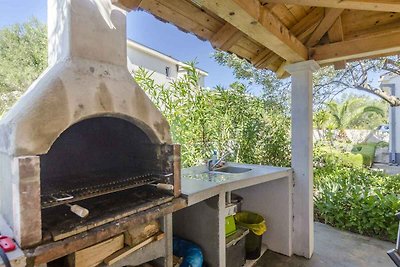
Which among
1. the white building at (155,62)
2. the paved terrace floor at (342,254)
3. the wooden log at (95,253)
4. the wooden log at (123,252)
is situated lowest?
the paved terrace floor at (342,254)

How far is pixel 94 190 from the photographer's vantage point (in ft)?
4.98

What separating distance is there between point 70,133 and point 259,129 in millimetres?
3018

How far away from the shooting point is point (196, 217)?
7.39ft

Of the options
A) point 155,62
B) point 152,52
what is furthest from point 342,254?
point 155,62

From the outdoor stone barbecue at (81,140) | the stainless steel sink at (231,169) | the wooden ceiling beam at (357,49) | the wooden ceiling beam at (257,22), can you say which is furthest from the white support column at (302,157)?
the outdoor stone barbecue at (81,140)

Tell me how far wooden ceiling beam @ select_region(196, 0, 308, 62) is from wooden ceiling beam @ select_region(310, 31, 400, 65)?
31cm

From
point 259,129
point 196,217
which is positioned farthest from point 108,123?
point 259,129

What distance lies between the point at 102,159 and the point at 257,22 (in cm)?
167

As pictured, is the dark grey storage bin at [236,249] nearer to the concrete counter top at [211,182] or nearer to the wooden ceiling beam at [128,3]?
→ the concrete counter top at [211,182]

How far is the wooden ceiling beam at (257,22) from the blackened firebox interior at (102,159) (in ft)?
3.33

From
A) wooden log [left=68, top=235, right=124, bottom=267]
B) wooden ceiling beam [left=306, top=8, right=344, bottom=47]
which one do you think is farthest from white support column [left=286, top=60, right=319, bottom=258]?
wooden log [left=68, top=235, right=124, bottom=267]

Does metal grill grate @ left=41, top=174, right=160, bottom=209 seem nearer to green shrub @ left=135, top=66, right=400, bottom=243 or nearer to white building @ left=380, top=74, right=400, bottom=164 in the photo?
green shrub @ left=135, top=66, right=400, bottom=243

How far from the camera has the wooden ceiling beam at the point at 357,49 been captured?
2.37m

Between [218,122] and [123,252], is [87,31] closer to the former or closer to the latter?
[123,252]
